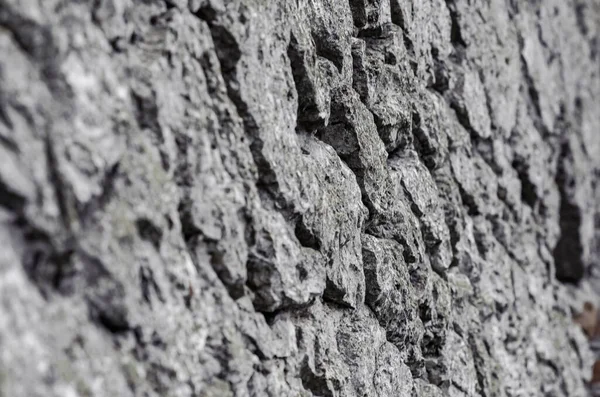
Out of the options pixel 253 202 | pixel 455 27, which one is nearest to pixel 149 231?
pixel 253 202

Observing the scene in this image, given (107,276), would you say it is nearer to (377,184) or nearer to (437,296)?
(377,184)

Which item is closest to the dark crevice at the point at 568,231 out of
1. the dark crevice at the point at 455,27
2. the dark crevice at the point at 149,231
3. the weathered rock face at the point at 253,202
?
the weathered rock face at the point at 253,202

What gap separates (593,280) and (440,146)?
6.80m

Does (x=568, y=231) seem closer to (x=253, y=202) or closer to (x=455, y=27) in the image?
(x=455, y=27)

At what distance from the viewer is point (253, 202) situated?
3.44 metres

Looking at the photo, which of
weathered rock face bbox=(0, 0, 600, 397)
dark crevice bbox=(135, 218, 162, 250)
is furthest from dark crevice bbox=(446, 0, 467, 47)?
dark crevice bbox=(135, 218, 162, 250)

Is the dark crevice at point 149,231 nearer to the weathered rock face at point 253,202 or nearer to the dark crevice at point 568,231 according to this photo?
the weathered rock face at point 253,202

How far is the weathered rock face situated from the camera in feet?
7.55

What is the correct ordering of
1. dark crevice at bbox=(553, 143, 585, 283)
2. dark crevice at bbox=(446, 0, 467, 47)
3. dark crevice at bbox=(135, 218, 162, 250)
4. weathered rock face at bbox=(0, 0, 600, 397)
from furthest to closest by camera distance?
dark crevice at bbox=(553, 143, 585, 283), dark crevice at bbox=(446, 0, 467, 47), dark crevice at bbox=(135, 218, 162, 250), weathered rock face at bbox=(0, 0, 600, 397)

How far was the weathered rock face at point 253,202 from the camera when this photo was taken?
2303 millimetres

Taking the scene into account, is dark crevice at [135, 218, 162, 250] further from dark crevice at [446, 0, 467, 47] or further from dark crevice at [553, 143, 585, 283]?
dark crevice at [553, 143, 585, 283]

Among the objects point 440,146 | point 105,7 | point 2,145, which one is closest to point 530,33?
point 440,146

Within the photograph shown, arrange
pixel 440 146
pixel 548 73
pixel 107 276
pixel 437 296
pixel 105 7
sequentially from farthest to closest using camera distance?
pixel 548 73, pixel 440 146, pixel 437 296, pixel 105 7, pixel 107 276

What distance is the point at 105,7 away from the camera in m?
2.66
